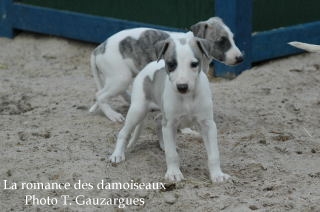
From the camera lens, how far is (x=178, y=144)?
644cm

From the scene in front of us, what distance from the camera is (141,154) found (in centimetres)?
605

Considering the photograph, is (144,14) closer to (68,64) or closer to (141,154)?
(68,64)

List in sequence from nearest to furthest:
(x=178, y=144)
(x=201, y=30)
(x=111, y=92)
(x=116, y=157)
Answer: (x=116, y=157) < (x=178, y=144) < (x=201, y=30) < (x=111, y=92)

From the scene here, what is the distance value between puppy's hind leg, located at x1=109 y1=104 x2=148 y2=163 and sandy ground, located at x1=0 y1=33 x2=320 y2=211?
107mm

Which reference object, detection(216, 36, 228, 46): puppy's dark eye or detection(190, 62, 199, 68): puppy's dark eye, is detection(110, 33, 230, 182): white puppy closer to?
detection(190, 62, 199, 68): puppy's dark eye

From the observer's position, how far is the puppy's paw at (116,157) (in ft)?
19.3

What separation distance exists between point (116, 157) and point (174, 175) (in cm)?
65

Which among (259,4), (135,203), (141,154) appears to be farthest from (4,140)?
(259,4)

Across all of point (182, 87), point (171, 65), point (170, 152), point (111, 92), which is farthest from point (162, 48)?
point (111, 92)

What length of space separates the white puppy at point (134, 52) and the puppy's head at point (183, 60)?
4.94 feet

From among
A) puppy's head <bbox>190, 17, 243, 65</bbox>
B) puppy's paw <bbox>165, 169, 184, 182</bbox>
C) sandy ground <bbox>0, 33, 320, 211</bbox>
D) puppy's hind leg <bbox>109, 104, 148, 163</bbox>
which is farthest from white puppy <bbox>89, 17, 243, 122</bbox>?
puppy's paw <bbox>165, 169, 184, 182</bbox>

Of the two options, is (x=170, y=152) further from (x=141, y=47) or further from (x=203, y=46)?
(x=141, y=47)

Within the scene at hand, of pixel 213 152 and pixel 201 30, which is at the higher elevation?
pixel 201 30

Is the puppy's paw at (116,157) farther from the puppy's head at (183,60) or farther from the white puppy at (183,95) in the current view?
the puppy's head at (183,60)
